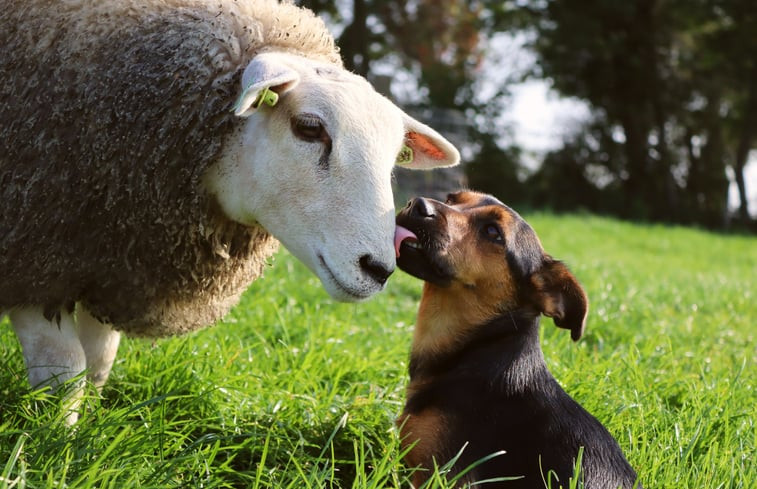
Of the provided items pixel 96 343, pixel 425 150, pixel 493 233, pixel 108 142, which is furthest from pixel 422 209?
pixel 96 343

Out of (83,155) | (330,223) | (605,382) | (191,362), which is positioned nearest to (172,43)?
(83,155)

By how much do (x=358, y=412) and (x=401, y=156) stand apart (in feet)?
3.42

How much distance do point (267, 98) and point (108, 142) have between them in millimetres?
589

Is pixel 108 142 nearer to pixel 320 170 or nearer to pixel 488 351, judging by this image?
pixel 320 170

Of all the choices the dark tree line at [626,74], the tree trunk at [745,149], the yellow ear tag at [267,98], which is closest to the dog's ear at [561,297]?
the yellow ear tag at [267,98]

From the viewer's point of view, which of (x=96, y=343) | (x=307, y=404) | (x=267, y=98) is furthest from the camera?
(x=307, y=404)

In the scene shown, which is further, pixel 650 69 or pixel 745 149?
pixel 745 149

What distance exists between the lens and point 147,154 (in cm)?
256

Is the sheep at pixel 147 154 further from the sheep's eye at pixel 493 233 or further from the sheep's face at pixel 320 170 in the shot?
the sheep's eye at pixel 493 233

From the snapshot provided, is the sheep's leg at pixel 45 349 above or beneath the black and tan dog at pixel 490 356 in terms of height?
beneath

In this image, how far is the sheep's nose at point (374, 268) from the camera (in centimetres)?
229

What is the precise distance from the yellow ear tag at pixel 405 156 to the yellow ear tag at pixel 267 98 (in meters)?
0.72

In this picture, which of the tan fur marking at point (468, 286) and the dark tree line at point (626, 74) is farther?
the dark tree line at point (626, 74)

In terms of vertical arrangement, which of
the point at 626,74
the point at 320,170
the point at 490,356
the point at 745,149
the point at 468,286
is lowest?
the point at 745,149
